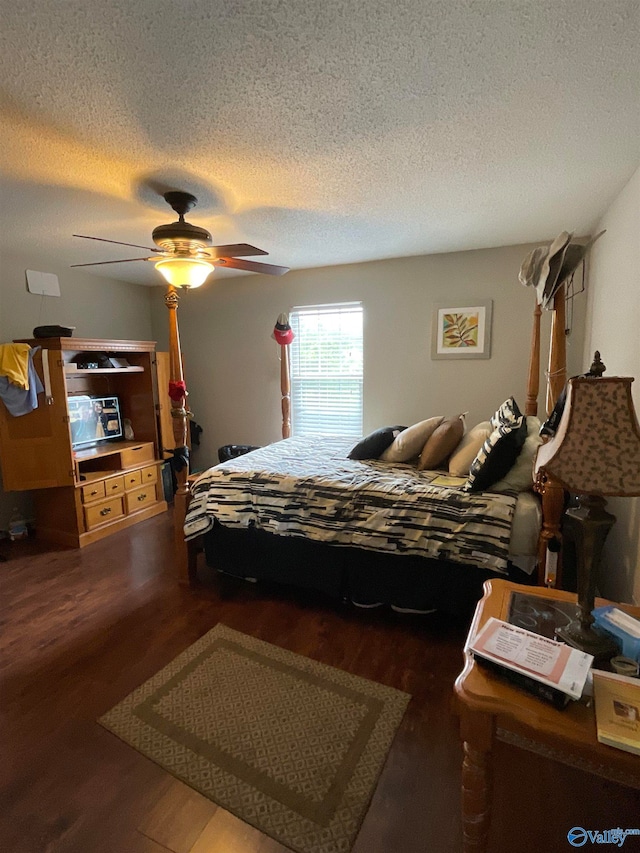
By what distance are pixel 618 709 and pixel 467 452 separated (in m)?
1.78

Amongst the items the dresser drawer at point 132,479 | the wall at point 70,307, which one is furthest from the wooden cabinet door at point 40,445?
the dresser drawer at point 132,479

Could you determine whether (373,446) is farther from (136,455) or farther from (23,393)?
(23,393)

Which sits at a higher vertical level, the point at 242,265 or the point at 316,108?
the point at 316,108

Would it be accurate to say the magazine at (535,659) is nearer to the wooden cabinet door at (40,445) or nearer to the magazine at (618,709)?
the magazine at (618,709)

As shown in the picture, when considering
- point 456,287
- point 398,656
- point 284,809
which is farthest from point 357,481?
point 456,287

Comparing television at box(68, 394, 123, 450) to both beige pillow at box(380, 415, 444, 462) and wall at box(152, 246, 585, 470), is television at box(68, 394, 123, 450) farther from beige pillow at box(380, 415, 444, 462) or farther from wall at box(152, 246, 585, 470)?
beige pillow at box(380, 415, 444, 462)

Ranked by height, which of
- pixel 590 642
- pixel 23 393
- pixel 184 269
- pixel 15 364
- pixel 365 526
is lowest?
pixel 365 526

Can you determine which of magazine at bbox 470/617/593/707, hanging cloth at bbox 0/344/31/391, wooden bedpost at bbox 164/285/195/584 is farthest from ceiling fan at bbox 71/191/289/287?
magazine at bbox 470/617/593/707

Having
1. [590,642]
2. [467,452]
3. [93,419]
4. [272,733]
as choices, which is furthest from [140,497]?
[590,642]

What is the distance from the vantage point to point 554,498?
1922 mm

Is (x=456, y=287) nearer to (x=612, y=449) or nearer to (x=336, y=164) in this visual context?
(x=336, y=164)

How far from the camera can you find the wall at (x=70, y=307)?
347 centimetres


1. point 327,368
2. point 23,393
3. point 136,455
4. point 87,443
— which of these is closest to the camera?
point 23,393

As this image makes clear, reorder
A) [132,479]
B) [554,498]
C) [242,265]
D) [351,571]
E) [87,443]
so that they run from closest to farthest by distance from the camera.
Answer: [554,498]
[351,571]
[242,265]
[87,443]
[132,479]
